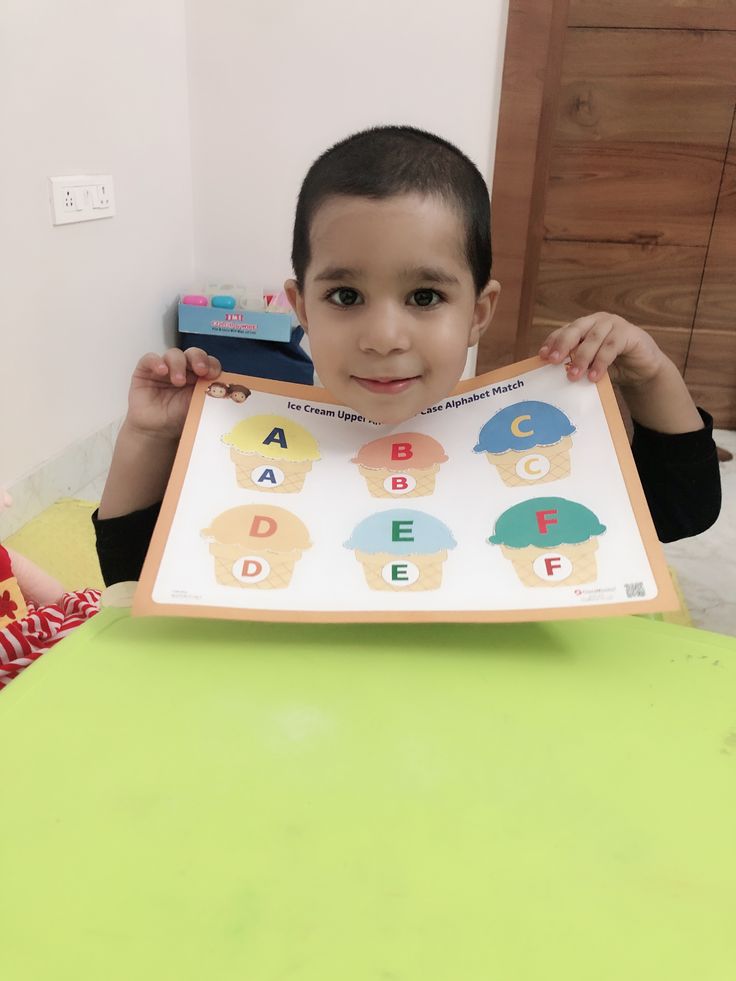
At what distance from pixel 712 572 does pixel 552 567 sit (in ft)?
3.38

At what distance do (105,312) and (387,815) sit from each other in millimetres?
1438

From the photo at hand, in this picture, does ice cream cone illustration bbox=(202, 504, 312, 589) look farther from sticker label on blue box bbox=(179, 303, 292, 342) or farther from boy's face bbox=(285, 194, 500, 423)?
sticker label on blue box bbox=(179, 303, 292, 342)

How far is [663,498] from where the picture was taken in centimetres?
74

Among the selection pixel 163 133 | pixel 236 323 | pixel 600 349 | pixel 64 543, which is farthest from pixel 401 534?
pixel 163 133

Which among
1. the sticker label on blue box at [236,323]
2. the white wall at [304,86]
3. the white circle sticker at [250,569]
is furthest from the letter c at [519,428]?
the white wall at [304,86]

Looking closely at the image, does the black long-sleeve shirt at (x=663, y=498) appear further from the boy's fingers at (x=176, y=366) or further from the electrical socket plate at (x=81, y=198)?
the electrical socket plate at (x=81, y=198)

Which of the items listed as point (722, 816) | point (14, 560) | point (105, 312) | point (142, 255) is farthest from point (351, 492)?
point (142, 255)

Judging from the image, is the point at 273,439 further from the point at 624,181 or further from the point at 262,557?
the point at 624,181

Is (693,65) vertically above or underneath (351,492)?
above

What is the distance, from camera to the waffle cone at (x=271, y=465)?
0.56 metres

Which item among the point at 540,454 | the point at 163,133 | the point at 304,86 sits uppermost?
the point at 304,86

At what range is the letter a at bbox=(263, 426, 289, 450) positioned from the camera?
1.94ft

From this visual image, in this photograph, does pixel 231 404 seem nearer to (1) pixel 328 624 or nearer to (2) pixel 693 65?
(1) pixel 328 624

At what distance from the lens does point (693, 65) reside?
5.92 feet
